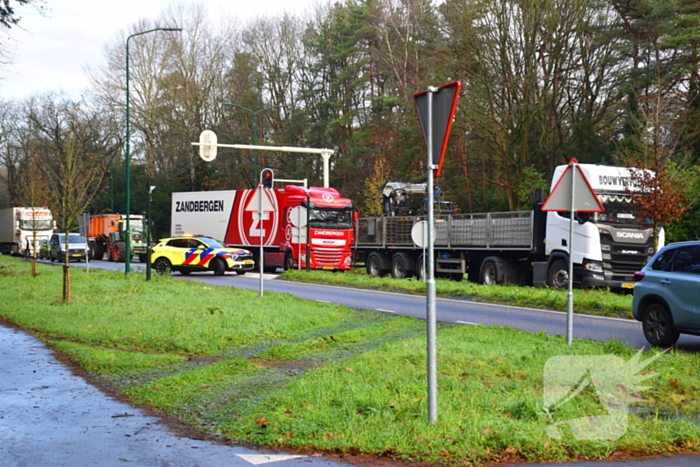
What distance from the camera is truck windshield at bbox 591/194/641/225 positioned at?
2048 cm

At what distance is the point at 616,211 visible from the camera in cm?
2069

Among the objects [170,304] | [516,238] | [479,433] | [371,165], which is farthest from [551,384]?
[371,165]

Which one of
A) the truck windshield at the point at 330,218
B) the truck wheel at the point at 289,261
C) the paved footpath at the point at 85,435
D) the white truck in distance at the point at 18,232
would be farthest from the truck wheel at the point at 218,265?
the white truck in distance at the point at 18,232

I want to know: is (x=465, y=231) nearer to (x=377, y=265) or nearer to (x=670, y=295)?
(x=377, y=265)

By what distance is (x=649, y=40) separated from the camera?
3512cm

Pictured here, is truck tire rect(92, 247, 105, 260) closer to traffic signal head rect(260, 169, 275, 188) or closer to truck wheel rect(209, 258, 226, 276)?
truck wheel rect(209, 258, 226, 276)

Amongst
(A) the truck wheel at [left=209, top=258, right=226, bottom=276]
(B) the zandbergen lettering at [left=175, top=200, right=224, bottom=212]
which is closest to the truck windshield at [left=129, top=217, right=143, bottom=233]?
(B) the zandbergen lettering at [left=175, top=200, right=224, bottom=212]

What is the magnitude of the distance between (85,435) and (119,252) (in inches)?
1876

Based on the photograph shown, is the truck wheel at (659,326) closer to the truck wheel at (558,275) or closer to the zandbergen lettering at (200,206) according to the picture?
the truck wheel at (558,275)

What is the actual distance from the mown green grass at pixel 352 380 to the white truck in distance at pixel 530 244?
285 inches

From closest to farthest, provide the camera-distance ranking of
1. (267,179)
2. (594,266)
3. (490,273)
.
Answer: (594,266) → (267,179) → (490,273)

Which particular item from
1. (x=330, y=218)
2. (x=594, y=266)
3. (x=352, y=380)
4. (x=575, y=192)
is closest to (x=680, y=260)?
(x=575, y=192)

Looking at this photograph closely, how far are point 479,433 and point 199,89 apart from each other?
2211 inches

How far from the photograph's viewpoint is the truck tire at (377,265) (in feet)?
104
